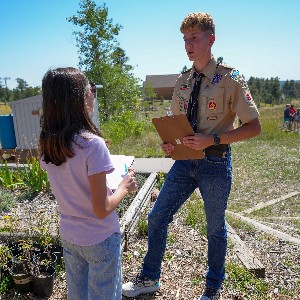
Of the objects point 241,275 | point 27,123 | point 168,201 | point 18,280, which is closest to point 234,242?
point 241,275

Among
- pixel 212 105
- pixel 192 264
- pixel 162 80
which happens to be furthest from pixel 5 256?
pixel 162 80

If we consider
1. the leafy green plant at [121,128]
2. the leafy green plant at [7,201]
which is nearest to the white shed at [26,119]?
the leafy green plant at [121,128]

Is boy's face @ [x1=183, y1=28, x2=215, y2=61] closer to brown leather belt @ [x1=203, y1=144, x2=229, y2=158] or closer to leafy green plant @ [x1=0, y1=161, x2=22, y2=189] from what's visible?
brown leather belt @ [x1=203, y1=144, x2=229, y2=158]

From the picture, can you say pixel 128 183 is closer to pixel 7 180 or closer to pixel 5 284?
pixel 5 284

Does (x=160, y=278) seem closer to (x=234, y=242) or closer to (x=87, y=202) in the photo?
(x=234, y=242)

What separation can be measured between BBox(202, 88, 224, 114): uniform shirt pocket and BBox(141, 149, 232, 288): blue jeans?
0.34 meters

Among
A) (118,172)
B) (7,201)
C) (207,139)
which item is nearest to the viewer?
(118,172)

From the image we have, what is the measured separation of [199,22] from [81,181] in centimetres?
142

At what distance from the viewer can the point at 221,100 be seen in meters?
2.42

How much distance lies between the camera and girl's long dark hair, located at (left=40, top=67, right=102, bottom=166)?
165cm

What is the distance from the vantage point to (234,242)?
364 centimetres

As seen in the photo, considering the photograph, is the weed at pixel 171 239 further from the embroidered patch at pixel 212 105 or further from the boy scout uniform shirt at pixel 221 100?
the embroidered patch at pixel 212 105

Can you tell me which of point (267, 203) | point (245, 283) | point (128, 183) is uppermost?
point (128, 183)

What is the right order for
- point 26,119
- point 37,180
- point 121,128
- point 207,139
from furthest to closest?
point 121,128
point 26,119
point 37,180
point 207,139
